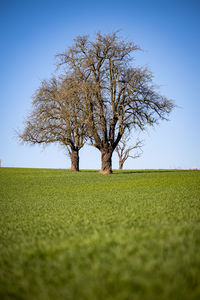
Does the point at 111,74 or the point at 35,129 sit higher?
the point at 111,74

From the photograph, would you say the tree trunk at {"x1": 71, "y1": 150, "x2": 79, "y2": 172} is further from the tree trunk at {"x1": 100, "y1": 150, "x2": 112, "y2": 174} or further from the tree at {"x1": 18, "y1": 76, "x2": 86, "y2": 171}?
the tree trunk at {"x1": 100, "y1": 150, "x2": 112, "y2": 174}

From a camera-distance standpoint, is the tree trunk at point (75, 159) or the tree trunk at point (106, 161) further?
the tree trunk at point (75, 159)

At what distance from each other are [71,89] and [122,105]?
17.3ft

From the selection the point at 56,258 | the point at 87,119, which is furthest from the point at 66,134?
the point at 56,258

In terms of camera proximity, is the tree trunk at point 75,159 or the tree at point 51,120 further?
the tree trunk at point 75,159

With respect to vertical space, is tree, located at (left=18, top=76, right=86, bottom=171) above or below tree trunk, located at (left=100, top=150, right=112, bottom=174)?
above

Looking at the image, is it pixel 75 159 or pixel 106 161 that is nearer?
pixel 106 161

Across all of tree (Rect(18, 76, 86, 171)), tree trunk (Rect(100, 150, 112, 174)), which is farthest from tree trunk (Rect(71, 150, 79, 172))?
tree trunk (Rect(100, 150, 112, 174))

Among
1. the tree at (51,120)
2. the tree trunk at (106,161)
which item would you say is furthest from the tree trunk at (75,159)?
the tree trunk at (106,161)

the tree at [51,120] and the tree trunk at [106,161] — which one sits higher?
the tree at [51,120]

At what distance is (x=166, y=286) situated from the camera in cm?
157

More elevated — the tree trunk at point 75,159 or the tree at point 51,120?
the tree at point 51,120

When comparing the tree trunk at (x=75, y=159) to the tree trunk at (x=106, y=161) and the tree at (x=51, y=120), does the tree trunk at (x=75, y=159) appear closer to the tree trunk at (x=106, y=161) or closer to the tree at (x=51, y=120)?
the tree at (x=51, y=120)

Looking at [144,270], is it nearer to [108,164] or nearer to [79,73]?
[108,164]
